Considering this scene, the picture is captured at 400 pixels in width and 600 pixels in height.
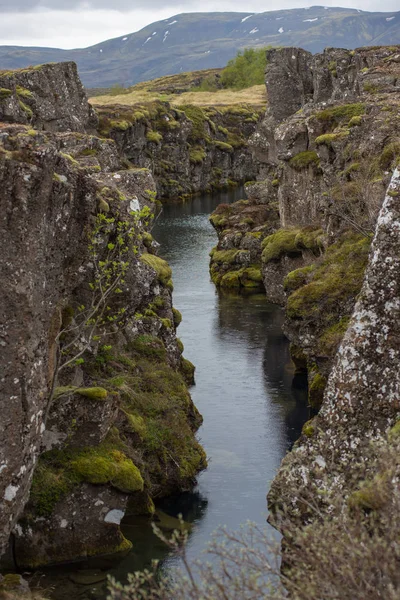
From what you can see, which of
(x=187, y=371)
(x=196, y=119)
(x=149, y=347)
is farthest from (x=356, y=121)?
(x=196, y=119)

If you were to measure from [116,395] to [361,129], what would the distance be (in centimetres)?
3558

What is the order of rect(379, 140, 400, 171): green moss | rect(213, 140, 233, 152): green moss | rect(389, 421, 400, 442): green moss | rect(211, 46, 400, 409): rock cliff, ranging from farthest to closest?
1. rect(213, 140, 233, 152): green moss
2. rect(379, 140, 400, 171): green moss
3. rect(211, 46, 400, 409): rock cliff
4. rect(389, 421, 400, 442): green moss

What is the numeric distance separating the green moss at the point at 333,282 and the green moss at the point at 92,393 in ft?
65.3

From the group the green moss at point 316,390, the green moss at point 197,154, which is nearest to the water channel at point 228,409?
the green moss at point 316,390

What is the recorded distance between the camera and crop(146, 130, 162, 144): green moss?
161m

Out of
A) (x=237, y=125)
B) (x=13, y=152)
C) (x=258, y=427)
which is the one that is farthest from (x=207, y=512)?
(x=237, y=125)

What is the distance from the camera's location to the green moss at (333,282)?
5144 cm

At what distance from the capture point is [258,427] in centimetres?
5109

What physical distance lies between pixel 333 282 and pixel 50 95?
250 ft

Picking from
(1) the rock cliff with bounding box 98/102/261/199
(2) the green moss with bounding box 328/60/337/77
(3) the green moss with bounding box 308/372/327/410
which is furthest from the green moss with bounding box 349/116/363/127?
(1) the rock cliff with bounding box 98/102/261/199

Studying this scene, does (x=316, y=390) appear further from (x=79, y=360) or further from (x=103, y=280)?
(x=79, y=360)

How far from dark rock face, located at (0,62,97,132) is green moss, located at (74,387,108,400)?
76.9 metres

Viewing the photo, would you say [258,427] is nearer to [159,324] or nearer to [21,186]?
[159,324]

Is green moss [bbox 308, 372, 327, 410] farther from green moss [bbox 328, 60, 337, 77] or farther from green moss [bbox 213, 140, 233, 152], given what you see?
green moss [bbox 213, 140, 233, 152]
